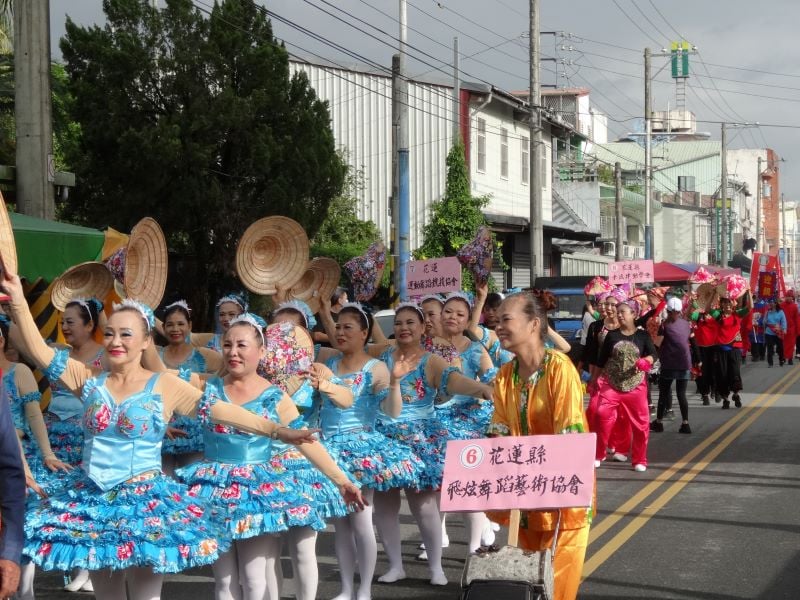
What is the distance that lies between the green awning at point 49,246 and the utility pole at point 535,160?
15.7m

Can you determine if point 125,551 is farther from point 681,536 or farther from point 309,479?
point 681,536

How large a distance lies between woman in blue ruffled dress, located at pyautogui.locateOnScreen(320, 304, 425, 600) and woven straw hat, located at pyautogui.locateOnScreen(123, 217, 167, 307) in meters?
1.81

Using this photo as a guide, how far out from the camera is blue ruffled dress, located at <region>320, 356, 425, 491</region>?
25.3 ft

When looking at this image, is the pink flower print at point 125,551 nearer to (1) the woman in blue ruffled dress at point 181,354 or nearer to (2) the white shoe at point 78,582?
(2) the white shoe at point 78,582

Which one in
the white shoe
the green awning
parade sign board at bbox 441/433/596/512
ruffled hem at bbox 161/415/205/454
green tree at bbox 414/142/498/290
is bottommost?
the white shoe

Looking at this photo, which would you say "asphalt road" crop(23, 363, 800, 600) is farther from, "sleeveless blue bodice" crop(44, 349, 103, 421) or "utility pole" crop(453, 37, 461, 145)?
"utility pole" crop(453, 37, 461, 145)

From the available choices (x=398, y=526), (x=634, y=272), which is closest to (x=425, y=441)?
(x=398, y=526)

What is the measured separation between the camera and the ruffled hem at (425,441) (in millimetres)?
8266

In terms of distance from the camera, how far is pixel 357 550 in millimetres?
7727

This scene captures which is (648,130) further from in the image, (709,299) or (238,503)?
(238,503)

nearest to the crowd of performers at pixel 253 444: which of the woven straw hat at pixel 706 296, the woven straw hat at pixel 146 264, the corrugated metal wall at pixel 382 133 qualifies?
the woven straw hat at pixel 146 264

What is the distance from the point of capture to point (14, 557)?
3.70m

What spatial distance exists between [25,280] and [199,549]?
655 centimetres

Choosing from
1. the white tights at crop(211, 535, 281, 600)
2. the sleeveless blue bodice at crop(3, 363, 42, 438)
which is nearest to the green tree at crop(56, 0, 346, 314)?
the sleeveless blue bodice at crop(3, 363, 42, 438)
